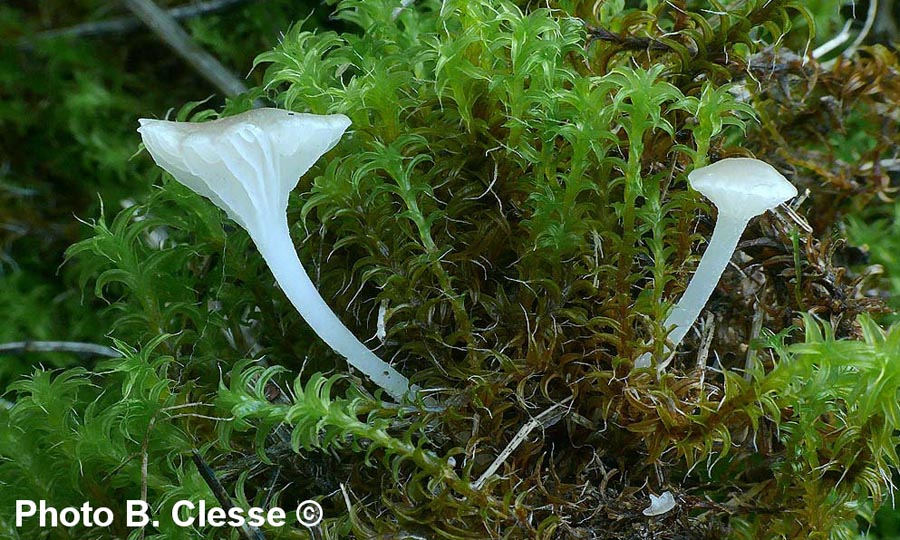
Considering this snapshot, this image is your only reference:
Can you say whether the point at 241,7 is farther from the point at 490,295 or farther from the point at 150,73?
the point at 490,295

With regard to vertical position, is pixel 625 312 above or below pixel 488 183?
below

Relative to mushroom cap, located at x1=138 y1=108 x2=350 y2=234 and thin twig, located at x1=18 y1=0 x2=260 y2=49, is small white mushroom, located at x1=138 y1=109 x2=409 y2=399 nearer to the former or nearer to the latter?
mushroom cap, located at x1=138 y1=108 x2=350 y2=234

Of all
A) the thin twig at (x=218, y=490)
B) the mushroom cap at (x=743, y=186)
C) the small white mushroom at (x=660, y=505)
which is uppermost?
the mushroom cap at (x=743, y=186)

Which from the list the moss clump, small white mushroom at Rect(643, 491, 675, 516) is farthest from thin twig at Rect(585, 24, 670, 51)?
small white mushroom at Rect(643, 491, 675, 516)

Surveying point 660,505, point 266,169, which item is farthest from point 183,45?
point 660,505

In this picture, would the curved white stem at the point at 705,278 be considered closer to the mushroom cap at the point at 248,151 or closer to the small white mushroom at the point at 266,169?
the small white mushroom at the point at 266,169

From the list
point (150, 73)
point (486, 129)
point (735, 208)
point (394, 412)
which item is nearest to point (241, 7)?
point (150, 73)

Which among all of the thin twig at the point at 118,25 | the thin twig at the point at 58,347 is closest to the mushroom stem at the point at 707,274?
the thin twig at the point at 58,347
